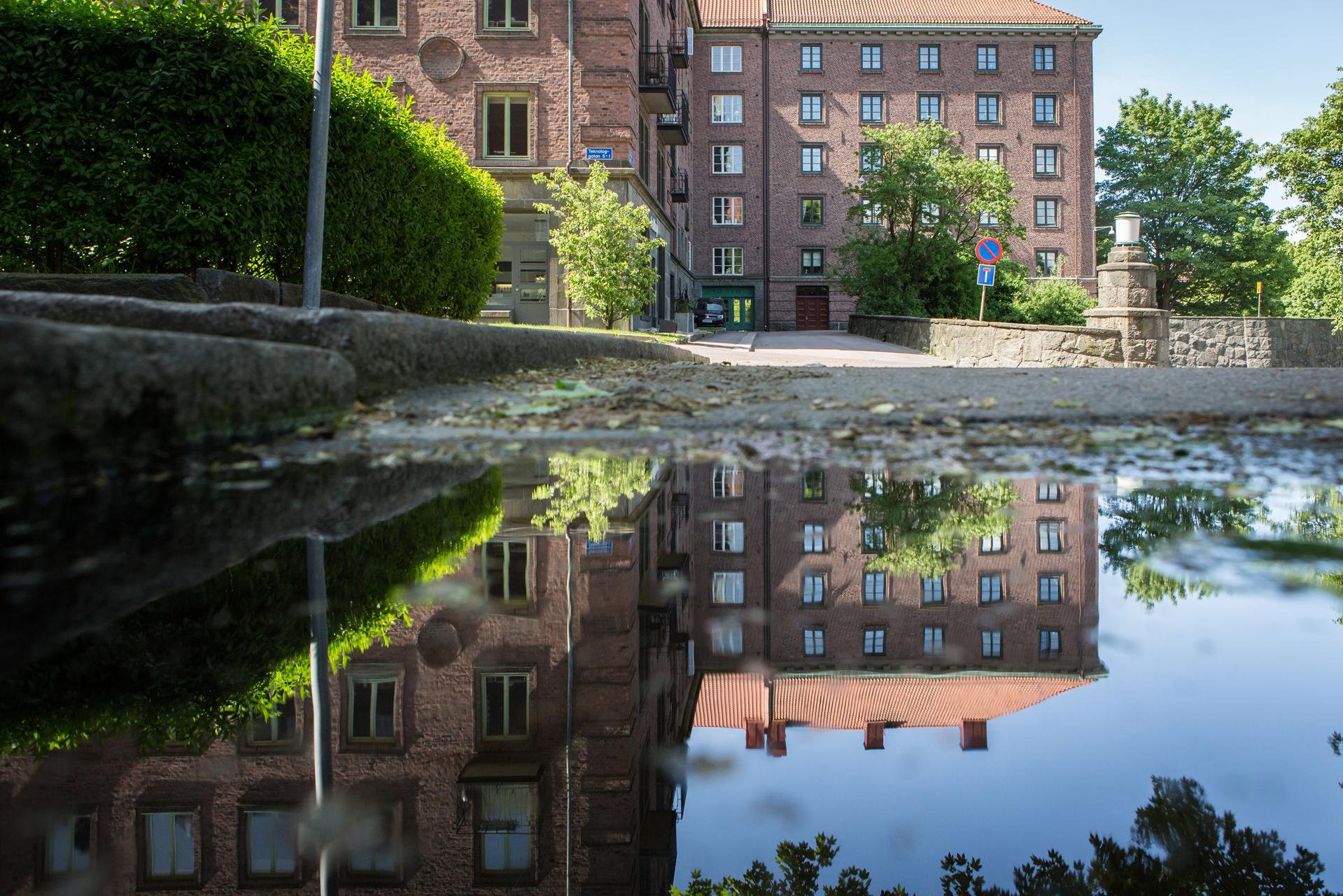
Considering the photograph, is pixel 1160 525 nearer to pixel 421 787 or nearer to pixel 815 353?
pixel 421 787

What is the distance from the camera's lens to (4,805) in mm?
1033

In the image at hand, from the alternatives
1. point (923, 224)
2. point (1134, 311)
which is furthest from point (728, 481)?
point (923, 224)

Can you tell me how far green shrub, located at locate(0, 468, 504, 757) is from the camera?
1243mm

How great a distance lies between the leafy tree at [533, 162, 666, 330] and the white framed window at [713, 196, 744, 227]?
29.6 metres

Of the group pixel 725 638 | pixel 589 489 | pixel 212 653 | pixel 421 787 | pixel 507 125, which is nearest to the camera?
pixel 421 787

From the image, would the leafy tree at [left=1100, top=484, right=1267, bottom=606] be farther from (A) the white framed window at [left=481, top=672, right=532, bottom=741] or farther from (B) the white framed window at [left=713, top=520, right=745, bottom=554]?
(A) the white framed window at [left=481, top=672, right=532, bottom=741]

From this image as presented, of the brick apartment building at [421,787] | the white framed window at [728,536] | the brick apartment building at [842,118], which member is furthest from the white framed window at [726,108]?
the brick apartment building at [421,787]

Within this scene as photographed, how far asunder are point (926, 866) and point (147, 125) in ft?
29.8

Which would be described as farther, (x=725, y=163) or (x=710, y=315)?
(x=725, y=163)

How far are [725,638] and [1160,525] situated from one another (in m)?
1.34

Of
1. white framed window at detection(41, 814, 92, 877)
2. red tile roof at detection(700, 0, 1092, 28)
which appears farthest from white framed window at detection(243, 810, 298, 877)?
red tile roof at detection(700, 0, 1092, 28)

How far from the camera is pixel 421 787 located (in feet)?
3.72

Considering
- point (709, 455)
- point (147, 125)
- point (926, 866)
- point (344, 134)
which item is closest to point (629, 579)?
point (926, 866)

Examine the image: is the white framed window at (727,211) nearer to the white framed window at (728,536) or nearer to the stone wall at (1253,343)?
the stone wall at (1253,343)
